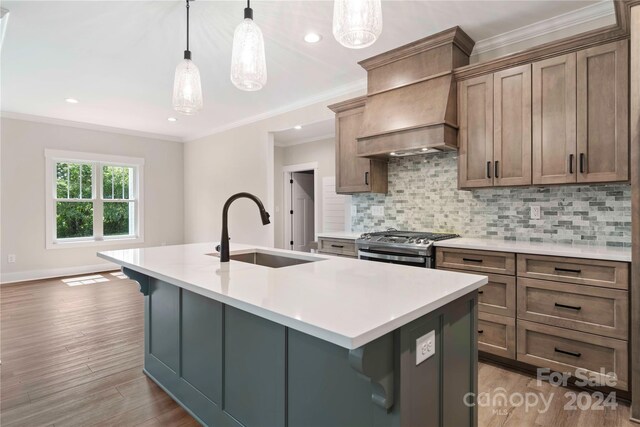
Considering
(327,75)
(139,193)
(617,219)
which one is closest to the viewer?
(617,219)

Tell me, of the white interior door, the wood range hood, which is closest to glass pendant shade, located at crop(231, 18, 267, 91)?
the wood range hood

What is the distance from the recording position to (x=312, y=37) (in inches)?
116

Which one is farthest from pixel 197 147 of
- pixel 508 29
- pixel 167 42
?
pixel 508 29

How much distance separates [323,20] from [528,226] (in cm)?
242

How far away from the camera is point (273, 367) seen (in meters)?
1.44

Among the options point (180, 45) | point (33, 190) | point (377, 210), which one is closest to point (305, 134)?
point (377, 210)

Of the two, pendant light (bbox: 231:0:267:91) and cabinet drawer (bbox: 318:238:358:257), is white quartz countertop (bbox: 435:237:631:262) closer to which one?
cabinet drawer (bbox: 318:238:358:257)

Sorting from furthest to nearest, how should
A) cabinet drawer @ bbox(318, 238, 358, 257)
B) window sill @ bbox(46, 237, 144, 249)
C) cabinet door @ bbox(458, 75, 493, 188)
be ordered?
1. window sill @ bbox(46, 237, 144, 249)
2. cabinet drawer @ bbox(318, 238, 358, 257)
3. cabinet door @ bbox(458, 75, 493, 188)

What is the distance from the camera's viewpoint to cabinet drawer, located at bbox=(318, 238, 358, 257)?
3.56 metres

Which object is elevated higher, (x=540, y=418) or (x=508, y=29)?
(x=508, y=29)

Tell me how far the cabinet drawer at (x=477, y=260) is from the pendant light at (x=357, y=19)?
187 cm

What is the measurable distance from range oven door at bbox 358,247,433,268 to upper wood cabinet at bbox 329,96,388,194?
2.61 feet

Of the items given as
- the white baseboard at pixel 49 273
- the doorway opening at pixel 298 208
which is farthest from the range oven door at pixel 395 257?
the white baseboard at pixel 49 273

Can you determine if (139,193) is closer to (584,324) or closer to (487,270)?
(487,270)
